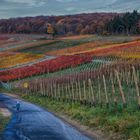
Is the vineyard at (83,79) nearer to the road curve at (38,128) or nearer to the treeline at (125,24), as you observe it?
the road curve at (38,128)

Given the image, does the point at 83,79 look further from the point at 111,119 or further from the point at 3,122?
the point at 111,119

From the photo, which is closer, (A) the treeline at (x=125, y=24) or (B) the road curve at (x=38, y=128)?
(B) the road curve at (x=38, y=128)

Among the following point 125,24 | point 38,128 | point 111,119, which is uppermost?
point 111,119

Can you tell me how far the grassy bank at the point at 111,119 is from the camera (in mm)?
21356

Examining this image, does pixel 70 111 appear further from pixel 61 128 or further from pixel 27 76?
pixel 27 76

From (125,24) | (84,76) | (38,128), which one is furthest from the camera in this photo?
(125,24)

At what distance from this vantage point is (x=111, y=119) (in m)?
23.8

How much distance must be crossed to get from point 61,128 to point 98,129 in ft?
7.63

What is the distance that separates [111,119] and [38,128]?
4.03 metres

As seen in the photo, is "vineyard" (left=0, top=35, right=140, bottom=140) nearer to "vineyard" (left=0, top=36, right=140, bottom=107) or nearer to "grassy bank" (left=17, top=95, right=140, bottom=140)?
"vineyard" (left=0, top=36, right=140, bottom=107)

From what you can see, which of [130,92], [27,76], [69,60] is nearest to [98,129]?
[130,92]

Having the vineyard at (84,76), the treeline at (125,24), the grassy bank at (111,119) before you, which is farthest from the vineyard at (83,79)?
the treeline at (125,24)

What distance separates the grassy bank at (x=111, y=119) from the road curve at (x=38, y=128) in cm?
99

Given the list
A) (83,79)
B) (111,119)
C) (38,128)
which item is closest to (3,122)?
(38,128)
